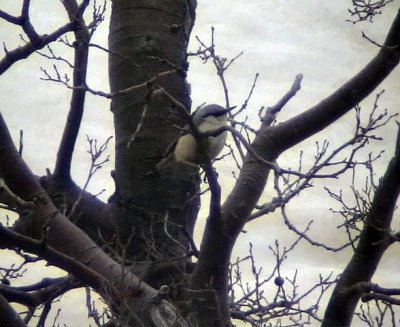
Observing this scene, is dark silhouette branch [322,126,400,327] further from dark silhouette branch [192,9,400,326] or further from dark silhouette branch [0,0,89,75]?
dark silhouette branch [0,0,89,75]

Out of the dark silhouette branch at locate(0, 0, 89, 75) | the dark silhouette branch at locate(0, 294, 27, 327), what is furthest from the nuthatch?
the dark silhouette branch at locate(0, 294, 27, 327)

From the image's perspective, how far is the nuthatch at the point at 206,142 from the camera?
1.90m

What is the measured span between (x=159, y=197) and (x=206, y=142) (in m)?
0.30

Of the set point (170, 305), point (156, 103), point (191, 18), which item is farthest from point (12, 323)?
point (191, 18)

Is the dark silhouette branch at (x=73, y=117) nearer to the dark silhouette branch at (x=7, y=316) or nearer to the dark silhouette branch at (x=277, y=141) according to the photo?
the dark silhouette branch at (x=277, y=141)

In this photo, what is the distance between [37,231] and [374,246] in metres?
0.74

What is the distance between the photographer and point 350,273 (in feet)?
4.72

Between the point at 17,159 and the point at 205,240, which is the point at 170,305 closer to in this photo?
the point at 205,240

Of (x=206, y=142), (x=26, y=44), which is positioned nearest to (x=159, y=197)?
(x=206, y=142)

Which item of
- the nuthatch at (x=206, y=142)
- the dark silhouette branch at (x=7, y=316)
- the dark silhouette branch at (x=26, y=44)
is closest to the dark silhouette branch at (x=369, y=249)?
the nuthatch at (x=206, y=142)

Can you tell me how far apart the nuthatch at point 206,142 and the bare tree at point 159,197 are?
1.3 inches

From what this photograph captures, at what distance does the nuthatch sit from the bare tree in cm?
3

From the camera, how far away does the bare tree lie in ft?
4.58

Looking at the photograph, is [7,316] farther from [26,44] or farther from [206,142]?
[206,142]
